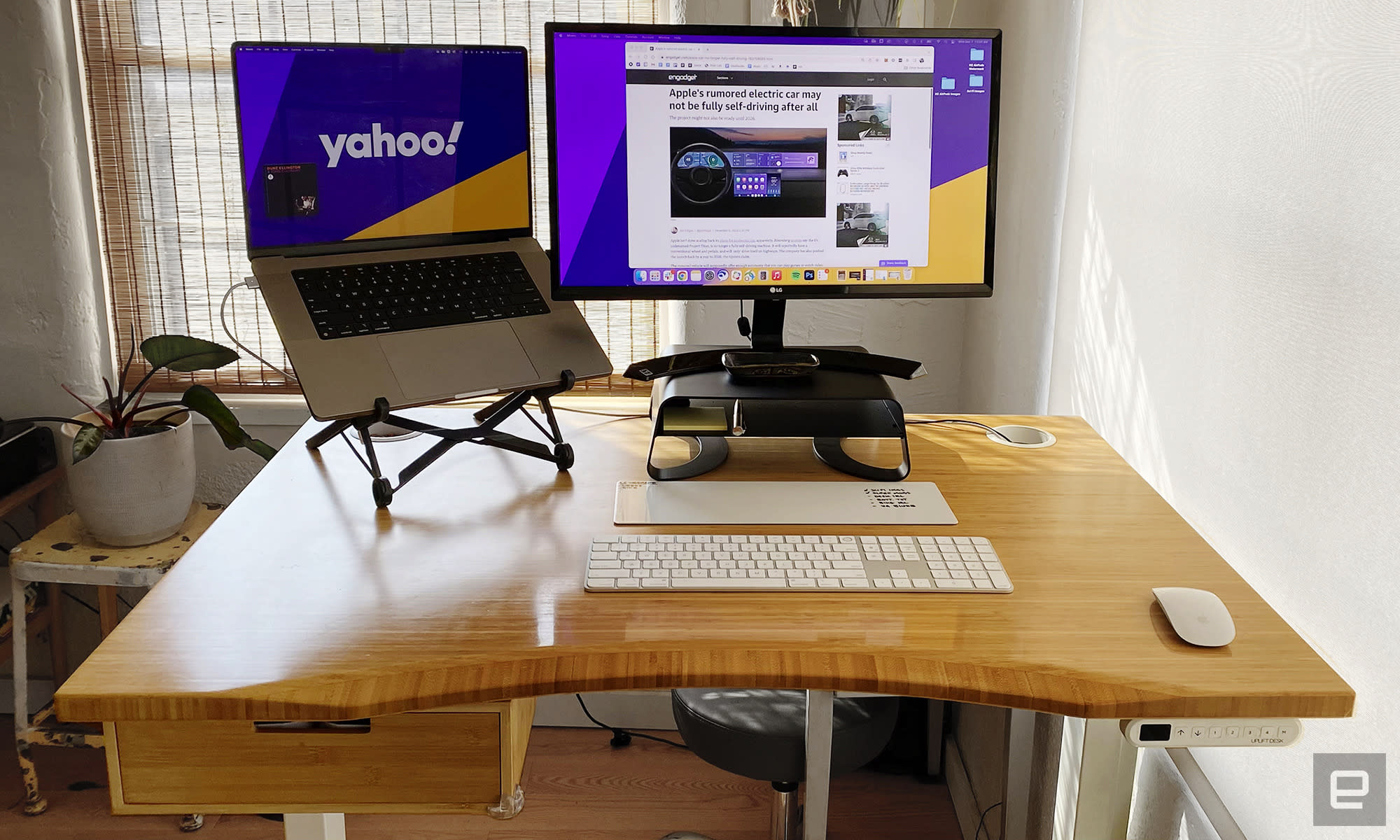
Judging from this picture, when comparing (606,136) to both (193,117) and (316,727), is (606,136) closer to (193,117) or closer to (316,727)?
(316,727)

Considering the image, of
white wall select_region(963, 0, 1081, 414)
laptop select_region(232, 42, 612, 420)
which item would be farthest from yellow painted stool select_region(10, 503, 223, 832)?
Answer: white wall select_region(963, 0, 1081, 414)

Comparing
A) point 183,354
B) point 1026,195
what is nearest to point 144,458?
point 183,354

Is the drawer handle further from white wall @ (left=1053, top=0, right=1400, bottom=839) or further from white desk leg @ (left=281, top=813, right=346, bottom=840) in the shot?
white wall @ (left=1053, top=0, right=1400, bottom=839)

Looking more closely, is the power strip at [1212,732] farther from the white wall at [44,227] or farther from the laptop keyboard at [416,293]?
the white wall at [44,227]

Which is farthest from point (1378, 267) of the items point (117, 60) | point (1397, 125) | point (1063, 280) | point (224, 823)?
point (117, 60)

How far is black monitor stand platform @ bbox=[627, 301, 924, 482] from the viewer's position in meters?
1.33

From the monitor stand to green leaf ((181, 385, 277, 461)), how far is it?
845 mm

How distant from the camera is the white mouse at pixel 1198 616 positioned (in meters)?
0.94

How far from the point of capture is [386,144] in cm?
138

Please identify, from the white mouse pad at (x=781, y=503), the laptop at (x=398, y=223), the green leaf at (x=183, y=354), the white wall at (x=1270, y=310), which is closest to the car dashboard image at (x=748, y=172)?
the laptop at (x=398, y=223)

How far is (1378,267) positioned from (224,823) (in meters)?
2.13

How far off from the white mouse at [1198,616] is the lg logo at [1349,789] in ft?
0.61

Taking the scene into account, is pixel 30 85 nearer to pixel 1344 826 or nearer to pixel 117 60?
pixel 117 60

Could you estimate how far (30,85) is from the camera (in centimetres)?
218
